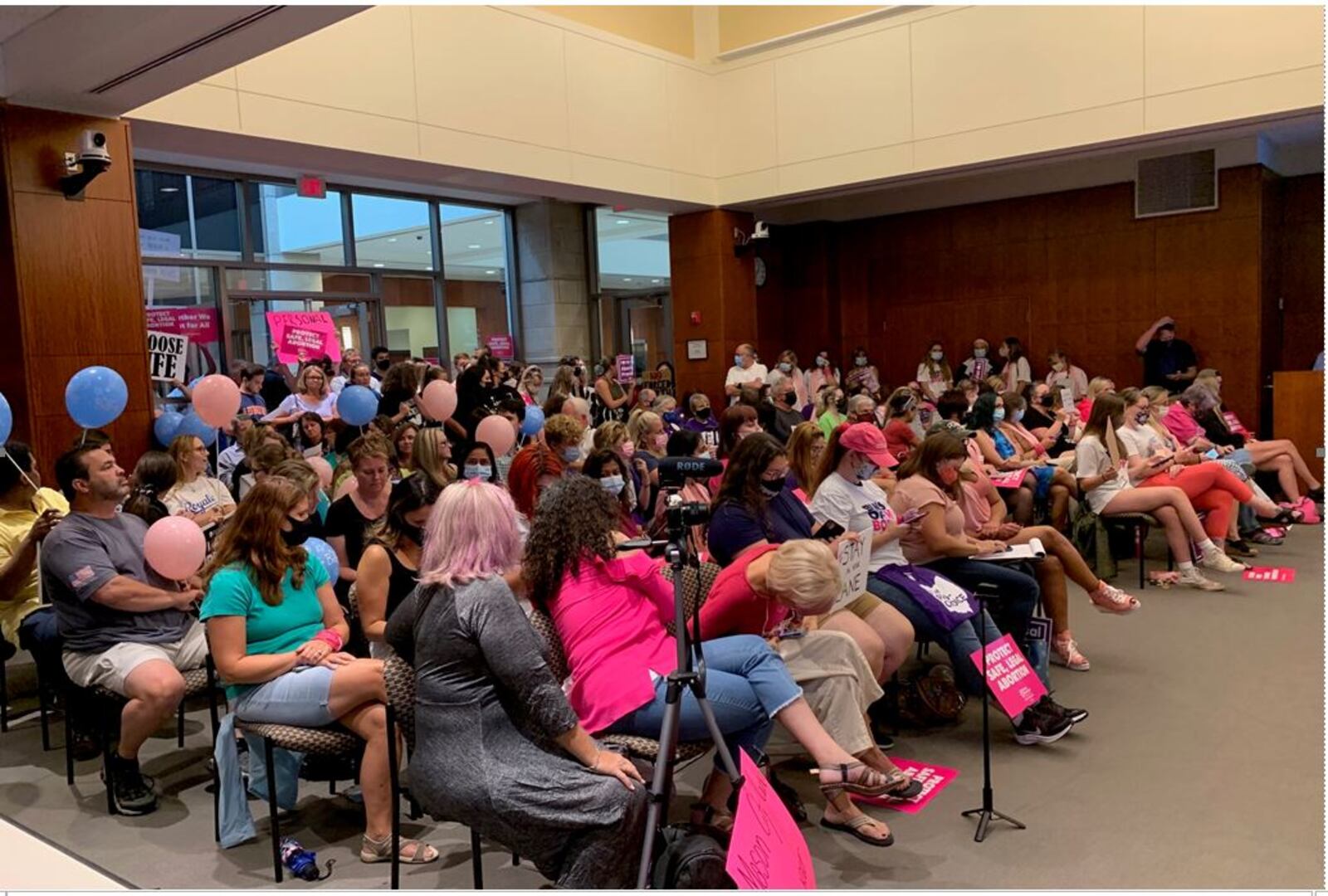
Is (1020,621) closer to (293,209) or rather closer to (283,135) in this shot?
(283,135)

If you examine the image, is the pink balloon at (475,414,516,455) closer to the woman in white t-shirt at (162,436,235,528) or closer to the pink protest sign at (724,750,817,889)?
the woman in white t-shirt at (162,436,235,528)

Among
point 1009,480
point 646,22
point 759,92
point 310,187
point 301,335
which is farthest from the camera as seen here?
point 759,92

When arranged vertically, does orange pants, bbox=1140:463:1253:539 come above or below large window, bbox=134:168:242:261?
below

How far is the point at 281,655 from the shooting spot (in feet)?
9.84

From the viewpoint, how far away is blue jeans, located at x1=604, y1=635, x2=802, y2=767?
2652 millimetres

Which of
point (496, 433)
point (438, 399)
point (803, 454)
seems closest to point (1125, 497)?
point (803, 454)

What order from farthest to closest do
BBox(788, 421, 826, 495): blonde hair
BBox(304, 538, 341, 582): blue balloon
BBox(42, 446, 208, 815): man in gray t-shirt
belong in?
BBox(788, 421, 826, 495): blonde hair
BBox(304, 538, 341, 582): blue balloon
BBox(42, 446, 208, 815): man in gray t-shirt

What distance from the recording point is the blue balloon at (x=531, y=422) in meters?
7.04

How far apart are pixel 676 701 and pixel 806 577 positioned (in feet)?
1.79

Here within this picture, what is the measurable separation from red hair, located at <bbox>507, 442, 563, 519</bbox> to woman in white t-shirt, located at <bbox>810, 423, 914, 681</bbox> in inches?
50.5

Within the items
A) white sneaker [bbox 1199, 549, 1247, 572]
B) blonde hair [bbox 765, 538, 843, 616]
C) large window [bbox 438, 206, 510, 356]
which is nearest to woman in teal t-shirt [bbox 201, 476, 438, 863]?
blonde hair [bbox 765, 538, 843, 616]

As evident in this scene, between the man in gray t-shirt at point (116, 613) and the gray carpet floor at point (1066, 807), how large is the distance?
357mm

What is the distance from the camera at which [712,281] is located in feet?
38.7

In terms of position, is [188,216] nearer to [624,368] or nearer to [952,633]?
[624,368]
